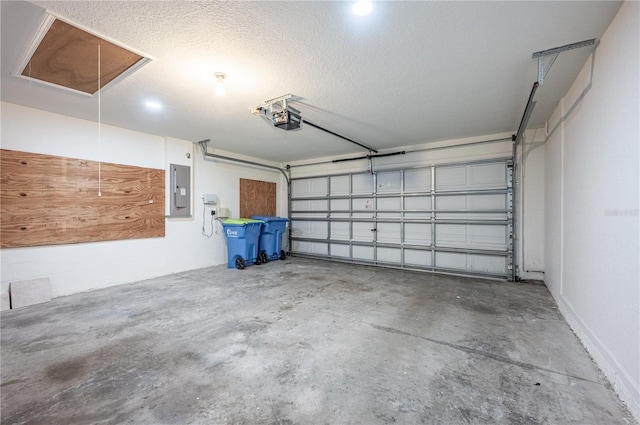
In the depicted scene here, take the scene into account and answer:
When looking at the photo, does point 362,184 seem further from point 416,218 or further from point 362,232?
point 416,218

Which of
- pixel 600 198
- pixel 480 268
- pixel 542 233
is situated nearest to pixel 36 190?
pixel 600 198

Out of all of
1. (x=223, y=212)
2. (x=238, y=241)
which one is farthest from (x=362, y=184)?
(x=223, y=212)

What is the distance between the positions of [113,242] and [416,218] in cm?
567

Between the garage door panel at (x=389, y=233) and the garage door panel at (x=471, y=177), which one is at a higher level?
the garage door panel at (x=471, y=177)

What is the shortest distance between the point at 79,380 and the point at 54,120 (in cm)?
377

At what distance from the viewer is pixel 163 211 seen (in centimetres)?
492

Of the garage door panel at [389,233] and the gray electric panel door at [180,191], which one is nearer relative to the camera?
the gray electric panel door at [180,191]

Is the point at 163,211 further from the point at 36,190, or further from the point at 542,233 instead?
the point at 542,233

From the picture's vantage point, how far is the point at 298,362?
2.09 meters

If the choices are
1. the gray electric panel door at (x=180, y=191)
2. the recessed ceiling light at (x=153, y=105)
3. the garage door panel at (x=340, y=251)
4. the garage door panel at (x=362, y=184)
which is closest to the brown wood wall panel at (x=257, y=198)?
the gray electric panel door at (x=180, y=191)

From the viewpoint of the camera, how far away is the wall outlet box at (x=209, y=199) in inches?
219

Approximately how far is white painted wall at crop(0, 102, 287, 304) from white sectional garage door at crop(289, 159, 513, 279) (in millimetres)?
2327

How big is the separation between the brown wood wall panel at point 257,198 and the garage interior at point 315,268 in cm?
103

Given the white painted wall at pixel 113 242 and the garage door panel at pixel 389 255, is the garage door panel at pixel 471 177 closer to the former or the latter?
the garage door panel at pixel 389 255
